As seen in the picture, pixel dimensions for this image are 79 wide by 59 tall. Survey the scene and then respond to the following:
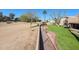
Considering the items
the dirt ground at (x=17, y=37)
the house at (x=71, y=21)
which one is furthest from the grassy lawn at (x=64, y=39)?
the dirt ground at (x=17, y=37)

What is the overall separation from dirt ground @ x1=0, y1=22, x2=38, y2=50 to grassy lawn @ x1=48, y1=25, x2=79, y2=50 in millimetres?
288

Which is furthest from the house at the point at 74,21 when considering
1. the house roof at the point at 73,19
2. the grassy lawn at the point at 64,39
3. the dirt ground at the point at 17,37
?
the dirt ground at the point at 17,37

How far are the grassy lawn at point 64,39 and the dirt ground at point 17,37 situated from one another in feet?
0.94

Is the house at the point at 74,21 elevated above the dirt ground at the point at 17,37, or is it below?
above

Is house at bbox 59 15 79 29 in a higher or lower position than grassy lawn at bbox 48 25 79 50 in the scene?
higher

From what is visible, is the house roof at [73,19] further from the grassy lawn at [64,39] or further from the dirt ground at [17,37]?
the dirt ground at [17,37]

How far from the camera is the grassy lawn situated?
2.39 metres

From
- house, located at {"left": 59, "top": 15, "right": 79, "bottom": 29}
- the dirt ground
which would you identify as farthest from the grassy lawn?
the dirt ground

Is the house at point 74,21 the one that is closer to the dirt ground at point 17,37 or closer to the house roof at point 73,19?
the house roof at point 73,19

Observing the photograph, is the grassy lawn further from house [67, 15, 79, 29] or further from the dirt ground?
the dirt ground

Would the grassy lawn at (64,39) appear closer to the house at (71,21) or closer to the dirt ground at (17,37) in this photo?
the house at (71,21)

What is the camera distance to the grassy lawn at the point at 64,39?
239cm

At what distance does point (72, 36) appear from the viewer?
2438 mm
